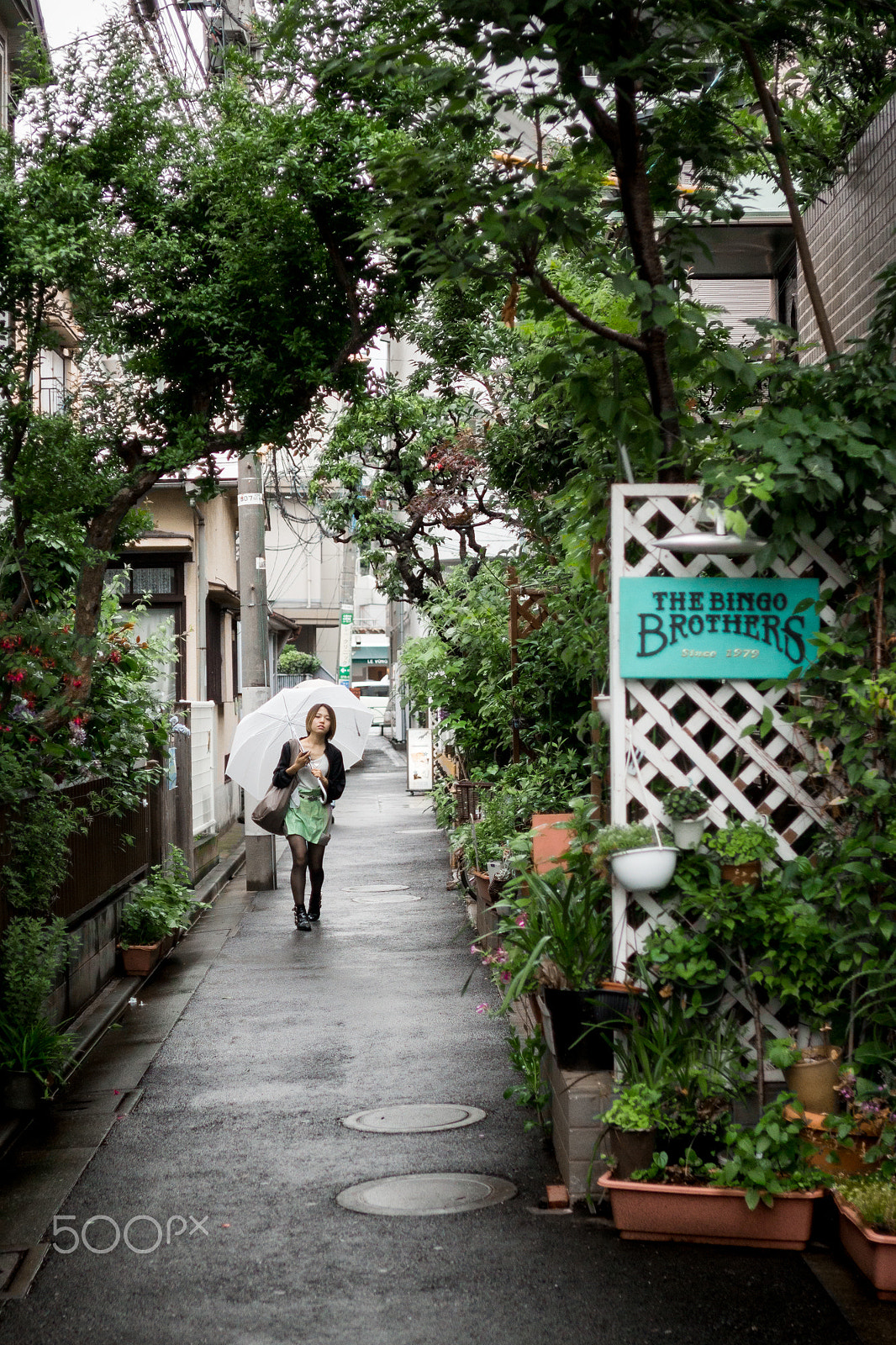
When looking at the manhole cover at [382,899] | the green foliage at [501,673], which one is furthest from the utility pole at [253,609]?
the green foliage at [501,673]

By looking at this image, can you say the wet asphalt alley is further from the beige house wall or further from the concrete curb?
the beige house wall

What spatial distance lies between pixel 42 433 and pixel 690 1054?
4352 mm

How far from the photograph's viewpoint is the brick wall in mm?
7363

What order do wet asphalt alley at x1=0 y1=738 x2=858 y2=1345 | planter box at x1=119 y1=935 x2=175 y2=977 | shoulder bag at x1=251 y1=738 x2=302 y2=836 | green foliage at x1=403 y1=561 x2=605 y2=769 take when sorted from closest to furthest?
wet asphalt alley at x1=0 y1=738 x2=858 y2=1345 < green foliage at x1=403 y1=561 x2=605 y2=769 < planter box at x1=119 y1=935 x2=175 y2=977 < shoulder bag at x1=251 y1=738 x2=302 y2=836

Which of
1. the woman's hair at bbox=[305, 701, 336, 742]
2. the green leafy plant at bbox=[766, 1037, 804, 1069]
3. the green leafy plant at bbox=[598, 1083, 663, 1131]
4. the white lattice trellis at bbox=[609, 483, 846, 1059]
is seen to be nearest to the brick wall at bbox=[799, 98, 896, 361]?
the white lattice trellis at bbox=[609, 483, 846, 1059]

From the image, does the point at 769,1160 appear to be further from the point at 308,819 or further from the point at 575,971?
the point at 308,819

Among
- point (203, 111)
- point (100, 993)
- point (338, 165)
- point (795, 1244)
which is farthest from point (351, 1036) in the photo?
point (203, 111)

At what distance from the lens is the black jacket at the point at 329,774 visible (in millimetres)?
12188

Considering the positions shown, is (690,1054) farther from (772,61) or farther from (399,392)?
(399,392)

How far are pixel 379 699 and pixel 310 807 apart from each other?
190 feet

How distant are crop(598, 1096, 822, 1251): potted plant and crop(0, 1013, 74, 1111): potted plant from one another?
10.6 feet

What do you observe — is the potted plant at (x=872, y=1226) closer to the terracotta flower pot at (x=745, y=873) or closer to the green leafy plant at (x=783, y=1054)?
the green leafy plant at (x=783, y=1054)

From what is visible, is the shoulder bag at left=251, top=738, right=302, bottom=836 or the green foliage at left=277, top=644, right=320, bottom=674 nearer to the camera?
the shoulder bag at left=251, top=738, right=302, bottom=836

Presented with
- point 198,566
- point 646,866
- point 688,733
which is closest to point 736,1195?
point 646,866
